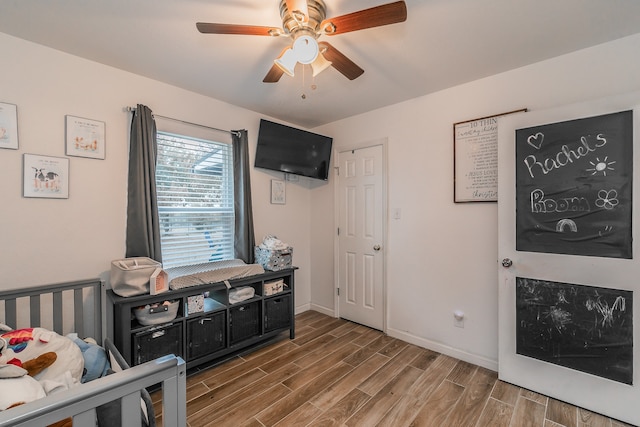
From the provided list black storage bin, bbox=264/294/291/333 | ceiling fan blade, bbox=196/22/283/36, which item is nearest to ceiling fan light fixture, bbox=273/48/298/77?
ceiling fan blade, bbox=196/22/283/36

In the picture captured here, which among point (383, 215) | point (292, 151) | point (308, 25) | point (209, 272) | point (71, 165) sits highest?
point (308, 25)

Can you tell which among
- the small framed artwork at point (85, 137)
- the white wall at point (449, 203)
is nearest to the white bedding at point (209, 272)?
the small framed artwork at point (85, 137)

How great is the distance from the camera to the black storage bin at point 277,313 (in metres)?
2.79

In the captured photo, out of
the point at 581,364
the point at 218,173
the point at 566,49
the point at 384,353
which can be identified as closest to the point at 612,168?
the point at 566,49

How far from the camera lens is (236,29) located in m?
1.46

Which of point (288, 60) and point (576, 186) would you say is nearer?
point (288, 60)

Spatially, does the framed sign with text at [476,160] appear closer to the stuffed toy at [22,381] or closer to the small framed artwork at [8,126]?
the stuffed toy at [22,381]

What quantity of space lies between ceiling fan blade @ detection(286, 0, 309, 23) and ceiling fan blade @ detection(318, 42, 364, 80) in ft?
0.59

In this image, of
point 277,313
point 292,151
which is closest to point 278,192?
point 292,151

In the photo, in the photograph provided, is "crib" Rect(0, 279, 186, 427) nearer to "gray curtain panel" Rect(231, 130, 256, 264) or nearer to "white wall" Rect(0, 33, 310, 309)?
"white wall" Rect(0, 33, 310, 309)

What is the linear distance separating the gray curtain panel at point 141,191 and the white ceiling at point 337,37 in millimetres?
464

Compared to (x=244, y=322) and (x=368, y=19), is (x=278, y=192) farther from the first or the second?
(x=368, y=19)

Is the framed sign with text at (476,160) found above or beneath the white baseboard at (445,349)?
above

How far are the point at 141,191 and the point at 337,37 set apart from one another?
1895mm
